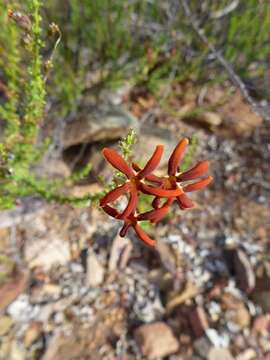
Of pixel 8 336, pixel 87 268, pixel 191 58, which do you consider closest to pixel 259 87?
pixel 191 58

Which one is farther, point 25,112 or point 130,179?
point 25,112

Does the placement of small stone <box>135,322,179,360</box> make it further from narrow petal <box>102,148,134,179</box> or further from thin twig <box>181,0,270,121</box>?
narrow petal <box>102,148,134,179</box>

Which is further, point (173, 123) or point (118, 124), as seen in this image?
point (173, 123)

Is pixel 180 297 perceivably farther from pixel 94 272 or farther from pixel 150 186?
pixel 150 186

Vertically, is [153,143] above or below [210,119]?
below

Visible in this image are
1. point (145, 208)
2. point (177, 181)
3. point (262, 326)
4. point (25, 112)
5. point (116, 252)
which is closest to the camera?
point (177, 181)

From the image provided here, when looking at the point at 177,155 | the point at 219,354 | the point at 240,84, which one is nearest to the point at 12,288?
the point at 219,354

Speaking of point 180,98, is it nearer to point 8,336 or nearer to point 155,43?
point 155,43
